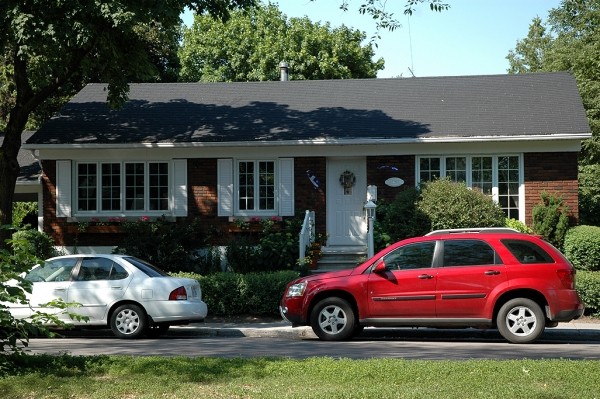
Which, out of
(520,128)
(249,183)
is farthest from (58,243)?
(520,128)

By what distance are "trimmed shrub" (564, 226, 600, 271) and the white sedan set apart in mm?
9500

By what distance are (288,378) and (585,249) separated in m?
12.7

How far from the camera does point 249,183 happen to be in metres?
22.3

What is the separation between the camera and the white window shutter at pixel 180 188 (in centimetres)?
2206

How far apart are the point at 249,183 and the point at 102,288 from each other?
821 centimetres

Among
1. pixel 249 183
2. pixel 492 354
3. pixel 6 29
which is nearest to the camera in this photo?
pixel 492 354

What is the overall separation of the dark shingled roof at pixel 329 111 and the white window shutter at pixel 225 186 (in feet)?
2.41

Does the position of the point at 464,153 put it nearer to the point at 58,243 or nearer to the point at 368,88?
the point at 368,88

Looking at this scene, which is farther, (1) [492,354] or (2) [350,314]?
(2) [350,314]

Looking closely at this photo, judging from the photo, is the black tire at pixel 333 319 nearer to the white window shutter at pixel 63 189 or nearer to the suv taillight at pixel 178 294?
the suv taillight at pixel 178 294

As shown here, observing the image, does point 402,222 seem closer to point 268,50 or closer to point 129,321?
point 129,321

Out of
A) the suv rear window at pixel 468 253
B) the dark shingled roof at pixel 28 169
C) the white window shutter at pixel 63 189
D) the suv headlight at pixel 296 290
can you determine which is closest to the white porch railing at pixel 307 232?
the suv headlight at pixel 296 290

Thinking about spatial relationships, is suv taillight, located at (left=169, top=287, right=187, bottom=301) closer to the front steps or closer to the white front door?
the front steps

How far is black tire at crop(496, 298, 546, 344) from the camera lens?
13.1 metres
